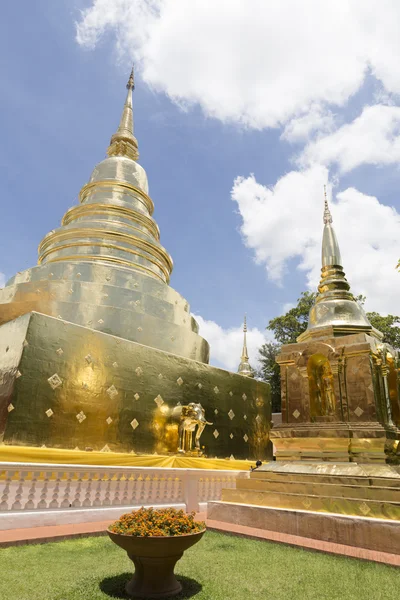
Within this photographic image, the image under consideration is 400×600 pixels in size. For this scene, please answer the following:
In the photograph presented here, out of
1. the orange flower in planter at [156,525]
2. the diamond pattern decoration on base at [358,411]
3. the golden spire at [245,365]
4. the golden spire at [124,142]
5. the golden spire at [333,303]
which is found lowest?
the orange flower in planter at [156,525]

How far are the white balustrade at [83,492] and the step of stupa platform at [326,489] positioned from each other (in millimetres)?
1655

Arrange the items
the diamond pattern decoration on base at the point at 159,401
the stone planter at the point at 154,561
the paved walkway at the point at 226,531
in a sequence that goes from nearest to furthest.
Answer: the stone planter at the point at 154,561
the paved walkway at the point at 226,531
the diamond pattern decoration on base at the point at 159,401

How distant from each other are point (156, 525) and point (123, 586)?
2.11ft

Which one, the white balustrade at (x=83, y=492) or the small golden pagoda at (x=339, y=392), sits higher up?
the small golden pagoda at (x=339, y=392)

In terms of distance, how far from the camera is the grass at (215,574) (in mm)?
3459

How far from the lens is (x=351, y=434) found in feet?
21.8

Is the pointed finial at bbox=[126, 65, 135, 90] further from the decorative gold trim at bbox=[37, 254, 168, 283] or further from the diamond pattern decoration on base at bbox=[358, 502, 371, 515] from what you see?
the diamond pattern decoration on base at bbox=[358, 502, 371, 515]

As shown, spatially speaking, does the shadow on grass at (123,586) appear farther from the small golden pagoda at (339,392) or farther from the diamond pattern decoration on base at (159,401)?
the diamond pattern decoration on base at (159,401)

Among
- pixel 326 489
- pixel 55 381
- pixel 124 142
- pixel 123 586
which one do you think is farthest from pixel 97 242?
pixel 123 586

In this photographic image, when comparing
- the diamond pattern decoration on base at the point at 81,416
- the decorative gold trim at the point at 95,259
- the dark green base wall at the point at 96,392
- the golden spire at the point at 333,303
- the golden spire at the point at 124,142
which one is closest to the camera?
the golden spire at the point at 333,303

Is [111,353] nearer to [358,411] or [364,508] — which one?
[358,411]

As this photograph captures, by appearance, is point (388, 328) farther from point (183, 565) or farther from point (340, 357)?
point (183, 565)

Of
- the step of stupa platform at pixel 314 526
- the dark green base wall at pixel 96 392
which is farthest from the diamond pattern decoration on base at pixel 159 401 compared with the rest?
the step of stupa platform at pixel 314 526

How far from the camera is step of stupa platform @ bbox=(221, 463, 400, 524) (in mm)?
5430
